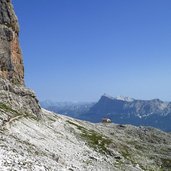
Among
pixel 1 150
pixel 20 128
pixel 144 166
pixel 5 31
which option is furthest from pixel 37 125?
pixel 5 31

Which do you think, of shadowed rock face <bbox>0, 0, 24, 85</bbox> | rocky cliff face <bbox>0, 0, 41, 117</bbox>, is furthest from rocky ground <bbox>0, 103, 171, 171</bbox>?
shadowed rock face <bbox>0, 0, 24, 85</bbox>

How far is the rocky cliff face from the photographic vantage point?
4241 inches

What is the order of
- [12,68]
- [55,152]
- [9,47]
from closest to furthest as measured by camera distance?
[55,152] < [12,68] < [9,47]

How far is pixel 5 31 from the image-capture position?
126 meters

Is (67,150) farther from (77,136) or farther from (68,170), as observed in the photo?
(77,136)

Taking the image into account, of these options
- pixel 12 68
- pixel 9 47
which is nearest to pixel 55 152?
pixel 12 68

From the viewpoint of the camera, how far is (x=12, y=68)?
12381cm

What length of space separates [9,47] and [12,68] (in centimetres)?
691

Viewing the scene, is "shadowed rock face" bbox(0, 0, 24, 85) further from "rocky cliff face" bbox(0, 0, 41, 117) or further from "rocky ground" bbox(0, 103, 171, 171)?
"rocky ground" bbox(0, 103, 171, 171)

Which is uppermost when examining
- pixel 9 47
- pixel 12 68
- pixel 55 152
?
pixel 9 47

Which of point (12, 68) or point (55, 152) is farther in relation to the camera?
point (12, 68)

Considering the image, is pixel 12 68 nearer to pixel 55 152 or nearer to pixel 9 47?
pixel 9 47

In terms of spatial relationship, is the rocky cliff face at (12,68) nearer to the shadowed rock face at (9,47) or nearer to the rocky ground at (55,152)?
the shadowed rock face at (9,47)

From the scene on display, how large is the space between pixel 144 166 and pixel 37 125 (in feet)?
92.2
